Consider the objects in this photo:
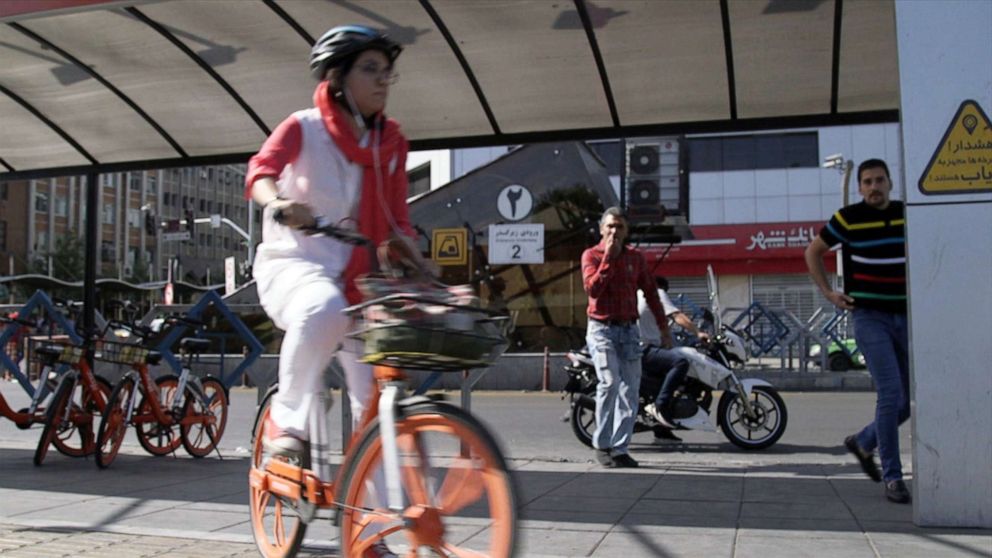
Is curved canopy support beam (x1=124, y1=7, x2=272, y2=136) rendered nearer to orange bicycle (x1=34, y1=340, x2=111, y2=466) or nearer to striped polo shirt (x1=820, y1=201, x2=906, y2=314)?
orange bicycle (x1=34, y1=340, x2=111, y2=466)

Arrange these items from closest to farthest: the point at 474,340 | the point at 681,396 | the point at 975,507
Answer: the point at 474,340
the point at 975,507
the point at 681,396

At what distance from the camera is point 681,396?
913cm

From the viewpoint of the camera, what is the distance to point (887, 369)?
18.5 feet

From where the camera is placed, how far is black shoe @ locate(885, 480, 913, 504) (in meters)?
5.59

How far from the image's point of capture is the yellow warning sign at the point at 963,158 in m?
4.72

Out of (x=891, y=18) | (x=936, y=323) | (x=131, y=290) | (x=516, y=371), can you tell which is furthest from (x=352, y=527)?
(x=131, y=290)

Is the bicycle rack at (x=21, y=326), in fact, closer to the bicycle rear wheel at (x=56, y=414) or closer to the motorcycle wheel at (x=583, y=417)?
the bicycle rear wheel at (x=56, y=414)

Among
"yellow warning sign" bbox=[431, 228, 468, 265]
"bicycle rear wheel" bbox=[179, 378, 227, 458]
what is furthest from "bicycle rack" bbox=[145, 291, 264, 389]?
"yellow warning sign" bbox=[431, 228, 468, 265]

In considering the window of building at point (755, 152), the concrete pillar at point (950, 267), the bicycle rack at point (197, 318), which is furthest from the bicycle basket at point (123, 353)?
the window of building at point (755, 152)

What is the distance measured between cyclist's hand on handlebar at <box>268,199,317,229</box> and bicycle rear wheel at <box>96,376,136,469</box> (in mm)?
4857

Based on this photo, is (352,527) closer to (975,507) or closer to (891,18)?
(975,507)

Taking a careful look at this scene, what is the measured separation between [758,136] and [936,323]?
42.1m

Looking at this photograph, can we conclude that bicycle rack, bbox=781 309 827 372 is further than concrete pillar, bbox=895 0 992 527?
Yes

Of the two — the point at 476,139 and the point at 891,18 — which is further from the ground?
the point at 891,18
